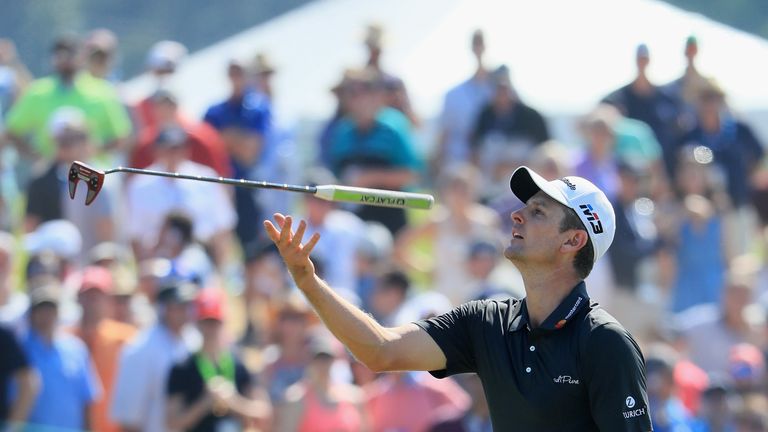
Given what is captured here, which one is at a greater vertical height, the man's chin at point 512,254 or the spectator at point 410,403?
the man's chin at point 512,254

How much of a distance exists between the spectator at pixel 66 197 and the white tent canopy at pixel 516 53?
2.12 meters

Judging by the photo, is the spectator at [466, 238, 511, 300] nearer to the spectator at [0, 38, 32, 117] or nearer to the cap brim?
the spectator at [0, 38, 32, 117]

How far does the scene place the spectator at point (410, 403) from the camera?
9.72 metres

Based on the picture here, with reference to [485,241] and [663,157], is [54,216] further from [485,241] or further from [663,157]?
[663,157]

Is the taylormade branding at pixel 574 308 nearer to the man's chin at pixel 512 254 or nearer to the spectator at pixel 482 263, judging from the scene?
the man's chin at pixel 512 254

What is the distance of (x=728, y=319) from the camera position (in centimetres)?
1132

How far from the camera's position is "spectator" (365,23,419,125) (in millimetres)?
12531

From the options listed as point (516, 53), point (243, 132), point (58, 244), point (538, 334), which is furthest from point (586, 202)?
point (516, 53)

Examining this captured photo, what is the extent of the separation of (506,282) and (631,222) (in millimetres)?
1266

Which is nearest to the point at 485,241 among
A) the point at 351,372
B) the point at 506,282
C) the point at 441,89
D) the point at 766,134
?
the point at 506,282

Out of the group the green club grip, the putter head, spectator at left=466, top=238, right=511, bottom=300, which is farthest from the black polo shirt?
spectator at left=466, top=238, right=511, bottom=300

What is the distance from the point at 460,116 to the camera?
12414mm

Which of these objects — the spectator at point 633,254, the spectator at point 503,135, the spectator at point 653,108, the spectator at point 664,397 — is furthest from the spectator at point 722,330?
the spectator at point 503,135

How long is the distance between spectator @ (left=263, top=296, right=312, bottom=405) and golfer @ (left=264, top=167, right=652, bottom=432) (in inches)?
189
